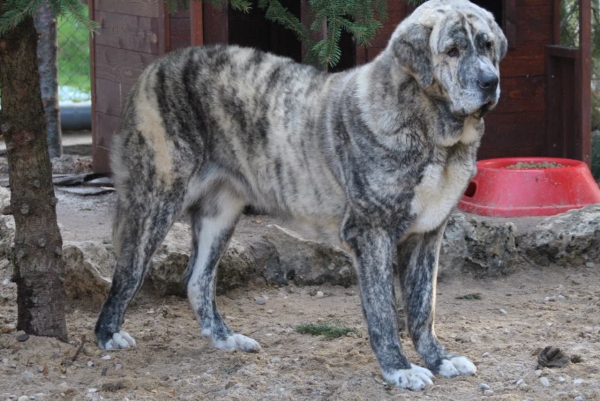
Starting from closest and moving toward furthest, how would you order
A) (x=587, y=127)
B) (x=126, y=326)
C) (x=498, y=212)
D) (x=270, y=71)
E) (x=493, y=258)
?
1. (x=270, y=71)
2. (x=126, y=326)
3. (x=493, y=258)
4. (x=498, y=212)
5. (x=587, y=127)

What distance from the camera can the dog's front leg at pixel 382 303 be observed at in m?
4.17

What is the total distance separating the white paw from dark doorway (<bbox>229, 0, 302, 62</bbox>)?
3728mm

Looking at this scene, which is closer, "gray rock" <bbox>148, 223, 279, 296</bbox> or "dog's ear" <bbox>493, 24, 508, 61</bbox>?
"dog's ear" <bbox>493, 24, 508, 61</bbox>

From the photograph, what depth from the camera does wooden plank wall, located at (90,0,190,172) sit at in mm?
7191

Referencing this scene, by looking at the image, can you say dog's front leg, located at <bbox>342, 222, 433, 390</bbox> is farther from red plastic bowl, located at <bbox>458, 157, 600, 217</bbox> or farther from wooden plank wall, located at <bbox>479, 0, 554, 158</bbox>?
wooden plank wall, located at <bbox>479, 0, 554, 158</bbox>

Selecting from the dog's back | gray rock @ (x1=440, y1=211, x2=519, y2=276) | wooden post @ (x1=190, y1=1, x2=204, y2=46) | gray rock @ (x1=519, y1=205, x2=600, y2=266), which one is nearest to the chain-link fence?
wooden post @ (x1=190, y1=1, x2=204, y2=46)

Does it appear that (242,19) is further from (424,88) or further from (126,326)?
(424,88)

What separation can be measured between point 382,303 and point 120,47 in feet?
14.3

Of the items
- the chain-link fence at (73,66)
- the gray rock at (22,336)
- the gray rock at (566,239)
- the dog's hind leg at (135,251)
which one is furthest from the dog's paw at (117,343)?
the chain-link fence at (73,66)

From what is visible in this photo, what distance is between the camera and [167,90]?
187 inches

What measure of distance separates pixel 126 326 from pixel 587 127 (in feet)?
12.3

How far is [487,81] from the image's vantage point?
3.89 meters

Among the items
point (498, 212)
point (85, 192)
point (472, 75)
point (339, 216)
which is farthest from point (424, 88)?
point (85, 192)

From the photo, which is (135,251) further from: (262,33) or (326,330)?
(262,33)
